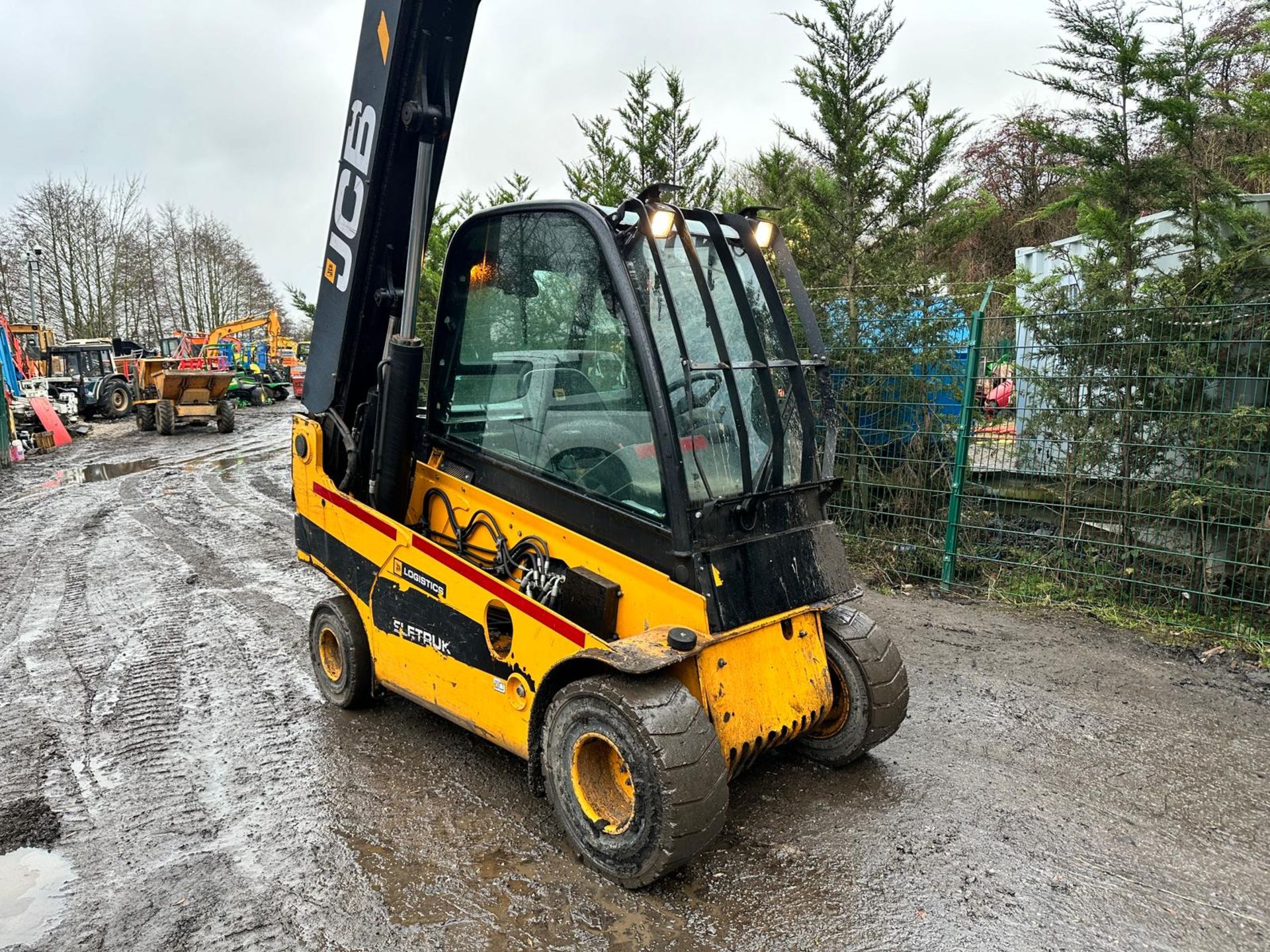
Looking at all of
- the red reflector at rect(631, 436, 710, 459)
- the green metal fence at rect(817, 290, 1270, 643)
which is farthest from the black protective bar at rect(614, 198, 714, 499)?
the green metal fence at rect(817, 290, 1270, 643)

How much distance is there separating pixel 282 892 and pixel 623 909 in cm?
114

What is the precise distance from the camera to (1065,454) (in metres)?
5.95

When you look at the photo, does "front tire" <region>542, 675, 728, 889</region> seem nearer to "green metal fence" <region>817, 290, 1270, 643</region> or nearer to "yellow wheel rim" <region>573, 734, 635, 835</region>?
"yellow wheel rim" <region>573, 734, 635, 835</region>

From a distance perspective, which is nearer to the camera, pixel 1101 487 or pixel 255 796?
pixel 255 796

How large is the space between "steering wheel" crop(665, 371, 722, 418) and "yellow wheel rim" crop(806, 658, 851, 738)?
1.30 m

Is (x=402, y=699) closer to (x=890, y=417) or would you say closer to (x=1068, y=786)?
(x=1068, y=786)

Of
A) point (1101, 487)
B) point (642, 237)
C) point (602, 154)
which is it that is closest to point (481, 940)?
point (642, 237)

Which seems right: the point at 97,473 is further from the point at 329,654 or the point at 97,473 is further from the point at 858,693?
the point at 858,693

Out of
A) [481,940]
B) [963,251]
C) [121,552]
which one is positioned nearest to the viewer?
[481,940]

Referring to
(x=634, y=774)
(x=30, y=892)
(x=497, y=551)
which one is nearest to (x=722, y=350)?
(x=497, y=551)

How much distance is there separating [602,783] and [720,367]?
153cm

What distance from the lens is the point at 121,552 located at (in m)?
7.69

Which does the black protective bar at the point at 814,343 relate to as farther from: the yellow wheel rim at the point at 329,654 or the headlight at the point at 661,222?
the yellow wheel rim at the point at 329,654

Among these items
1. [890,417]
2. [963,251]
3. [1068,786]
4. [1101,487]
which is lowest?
[1068,786]
